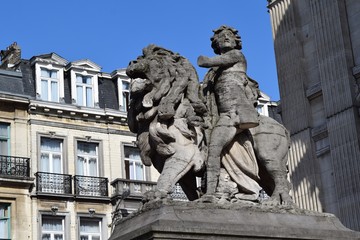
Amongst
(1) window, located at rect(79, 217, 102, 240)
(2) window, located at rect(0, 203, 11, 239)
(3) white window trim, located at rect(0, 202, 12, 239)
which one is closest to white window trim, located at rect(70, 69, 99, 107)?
(1) window, located at rect(79, 217, 102, 240)

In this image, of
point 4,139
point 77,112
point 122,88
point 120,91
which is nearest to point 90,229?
point 77,112

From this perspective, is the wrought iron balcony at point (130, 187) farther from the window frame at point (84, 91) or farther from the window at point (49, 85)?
the window at point (49, 85)

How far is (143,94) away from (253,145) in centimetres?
161

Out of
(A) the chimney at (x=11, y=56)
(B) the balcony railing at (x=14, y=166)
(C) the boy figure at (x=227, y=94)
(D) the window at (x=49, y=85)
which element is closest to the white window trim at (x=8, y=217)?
(B) the balcony railing at (x=14, y=166)

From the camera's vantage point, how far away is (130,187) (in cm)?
4044

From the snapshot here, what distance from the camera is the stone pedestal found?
9.30 meters

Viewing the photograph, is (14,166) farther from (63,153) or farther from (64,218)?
(64,218)

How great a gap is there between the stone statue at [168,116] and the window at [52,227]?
2856 centimetres

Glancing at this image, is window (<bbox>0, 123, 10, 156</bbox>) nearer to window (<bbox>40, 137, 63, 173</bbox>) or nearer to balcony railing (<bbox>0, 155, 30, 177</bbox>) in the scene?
balcony railing (<bbox>0, 155, 30, 177</bbox>)

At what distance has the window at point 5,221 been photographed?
1476 inches

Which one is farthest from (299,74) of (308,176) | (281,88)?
(308,176)

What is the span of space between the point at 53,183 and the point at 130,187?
12.4ft

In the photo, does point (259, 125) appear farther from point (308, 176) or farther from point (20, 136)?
point (20, 136)

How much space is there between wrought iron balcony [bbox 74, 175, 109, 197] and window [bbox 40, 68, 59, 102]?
13.9 ft
